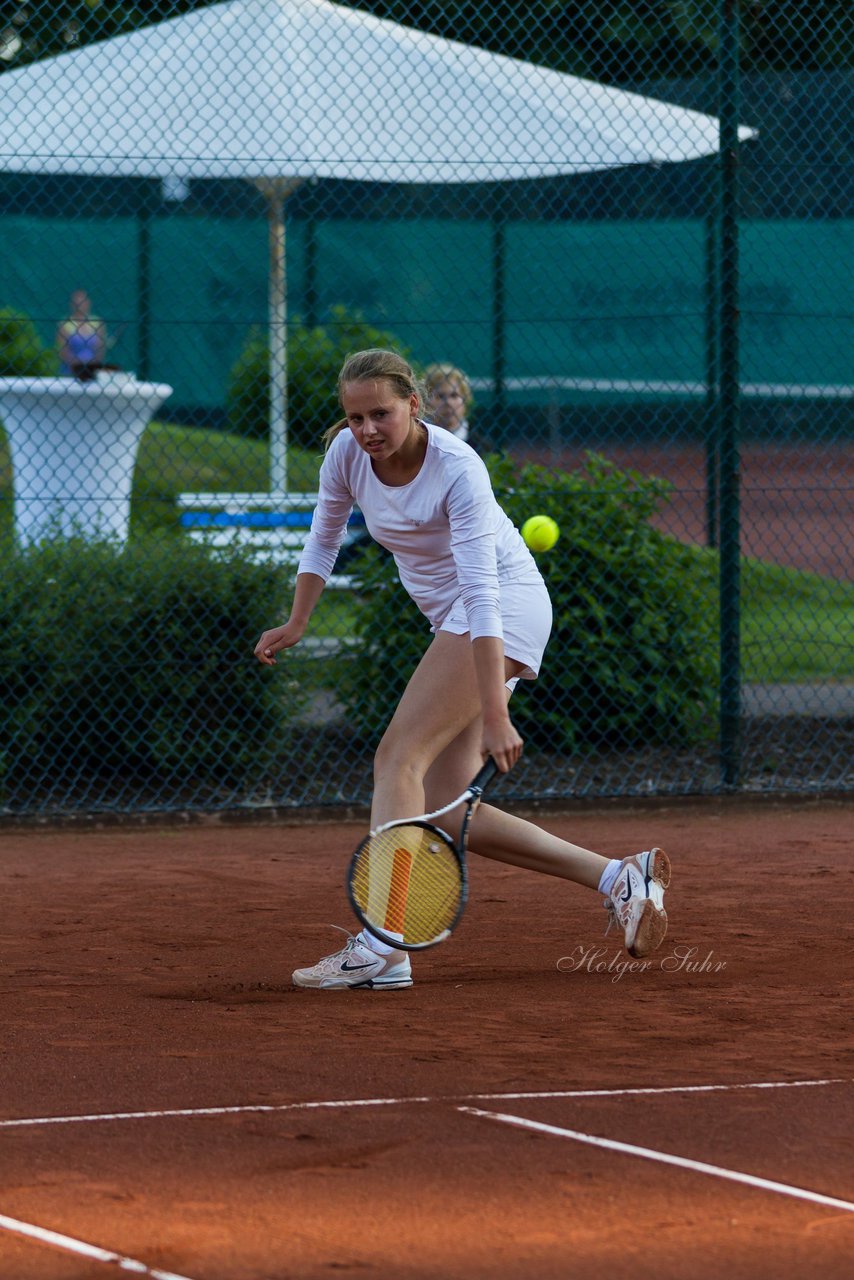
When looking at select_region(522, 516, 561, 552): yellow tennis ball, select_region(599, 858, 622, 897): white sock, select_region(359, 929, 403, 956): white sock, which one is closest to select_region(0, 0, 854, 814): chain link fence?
select_region(522, 516, 561, 552): yellow tennis ball

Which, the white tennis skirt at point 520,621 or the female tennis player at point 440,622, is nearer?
the female tennis player at point 440,622

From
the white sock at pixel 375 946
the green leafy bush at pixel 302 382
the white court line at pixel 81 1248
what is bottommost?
the white court line at pixel 81 1248

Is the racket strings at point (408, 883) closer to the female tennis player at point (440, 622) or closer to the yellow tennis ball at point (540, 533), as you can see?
the female tennis player at point (440, 622)

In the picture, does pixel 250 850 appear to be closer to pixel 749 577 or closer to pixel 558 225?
pixel 749 577

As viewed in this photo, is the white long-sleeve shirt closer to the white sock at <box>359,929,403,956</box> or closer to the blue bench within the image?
the white sock at <box>359,929,403,956</box>

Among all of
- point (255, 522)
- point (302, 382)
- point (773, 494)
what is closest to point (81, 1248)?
point (255, 522)

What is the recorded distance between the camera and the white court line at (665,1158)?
3222 millimetres

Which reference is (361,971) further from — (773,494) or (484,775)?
(773,494)

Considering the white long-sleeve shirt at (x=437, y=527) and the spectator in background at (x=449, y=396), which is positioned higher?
the spectator in background at (x=449, y=396)

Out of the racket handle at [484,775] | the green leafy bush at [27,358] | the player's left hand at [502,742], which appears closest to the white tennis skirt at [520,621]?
the racket handle at [484,775]

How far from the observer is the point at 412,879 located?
4.56 meters

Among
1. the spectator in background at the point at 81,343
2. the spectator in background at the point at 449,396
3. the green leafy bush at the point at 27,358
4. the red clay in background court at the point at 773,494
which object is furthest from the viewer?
the green leafy bush at the point at 27,358

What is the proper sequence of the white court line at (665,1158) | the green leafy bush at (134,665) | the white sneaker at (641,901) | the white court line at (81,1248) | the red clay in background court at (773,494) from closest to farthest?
the white court line at (81,1248), the white court line at (665,1158), the white sneaker at (641,901), the green leafy bush at (134,665), the red clay in background court at (773,494)

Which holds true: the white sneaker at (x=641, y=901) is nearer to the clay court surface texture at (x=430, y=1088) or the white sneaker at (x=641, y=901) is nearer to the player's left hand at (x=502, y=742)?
the clay court surface texture at (x=430, y=1088)
